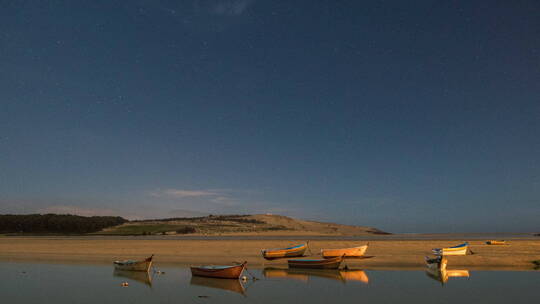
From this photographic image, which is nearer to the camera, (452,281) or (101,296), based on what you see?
(101,296)

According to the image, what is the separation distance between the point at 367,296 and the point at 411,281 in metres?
5.90

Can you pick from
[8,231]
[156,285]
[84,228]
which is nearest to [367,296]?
[156,285]

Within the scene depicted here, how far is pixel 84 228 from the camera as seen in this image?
11325 centimetres

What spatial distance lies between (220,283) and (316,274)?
7408 mm

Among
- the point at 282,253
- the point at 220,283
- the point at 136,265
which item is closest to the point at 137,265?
the point at 136,265

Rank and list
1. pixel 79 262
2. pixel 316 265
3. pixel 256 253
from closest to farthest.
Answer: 1. pixel 316 265
2. pixel 79 262
3. pixel 256 253

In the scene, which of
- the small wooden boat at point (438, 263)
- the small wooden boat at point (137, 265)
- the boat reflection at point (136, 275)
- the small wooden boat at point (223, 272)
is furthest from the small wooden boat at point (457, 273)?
the small wooden boat at point (137, 265)

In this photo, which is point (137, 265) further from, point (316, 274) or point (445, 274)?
point (445, 274)

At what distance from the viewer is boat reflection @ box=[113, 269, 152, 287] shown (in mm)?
26397

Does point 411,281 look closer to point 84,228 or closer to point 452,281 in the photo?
point 452,281

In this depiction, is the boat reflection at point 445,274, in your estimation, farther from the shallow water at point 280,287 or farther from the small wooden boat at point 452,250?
the small wooden boat at point 452,250

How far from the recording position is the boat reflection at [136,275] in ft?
86.6

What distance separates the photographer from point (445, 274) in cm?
2728

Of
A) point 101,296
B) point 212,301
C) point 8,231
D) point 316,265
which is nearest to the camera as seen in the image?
point 212,301
